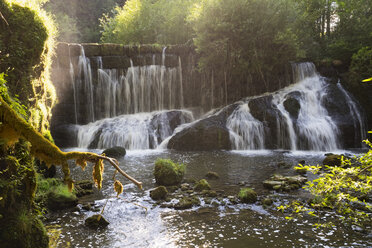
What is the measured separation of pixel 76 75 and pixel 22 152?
18.8m

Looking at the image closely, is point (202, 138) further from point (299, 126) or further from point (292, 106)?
point (292, 106)

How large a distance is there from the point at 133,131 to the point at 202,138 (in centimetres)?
515

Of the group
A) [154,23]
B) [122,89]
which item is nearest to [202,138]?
[122,89]

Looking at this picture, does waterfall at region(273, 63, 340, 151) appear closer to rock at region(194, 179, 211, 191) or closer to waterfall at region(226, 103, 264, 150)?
waterfall at region(226, 103, 264, 150)

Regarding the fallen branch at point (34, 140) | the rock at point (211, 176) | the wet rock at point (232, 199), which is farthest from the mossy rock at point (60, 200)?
the rock at point (211, 176)

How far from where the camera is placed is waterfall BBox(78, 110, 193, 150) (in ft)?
56.7

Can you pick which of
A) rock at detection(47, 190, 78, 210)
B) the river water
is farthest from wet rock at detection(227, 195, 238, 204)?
rock at detection(47, 190, 78, 210)

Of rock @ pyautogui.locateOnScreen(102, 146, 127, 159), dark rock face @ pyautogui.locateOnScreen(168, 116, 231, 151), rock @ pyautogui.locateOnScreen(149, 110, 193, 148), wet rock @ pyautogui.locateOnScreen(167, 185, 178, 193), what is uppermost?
rock @ pyautogui.locateOnScreen(149, 110, 193, 148)

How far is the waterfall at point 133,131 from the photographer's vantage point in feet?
56.7

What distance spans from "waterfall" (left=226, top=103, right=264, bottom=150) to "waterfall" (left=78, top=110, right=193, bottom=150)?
4378 mm

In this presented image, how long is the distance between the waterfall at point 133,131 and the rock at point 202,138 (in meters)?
1.75

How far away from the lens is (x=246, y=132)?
54.0 feet

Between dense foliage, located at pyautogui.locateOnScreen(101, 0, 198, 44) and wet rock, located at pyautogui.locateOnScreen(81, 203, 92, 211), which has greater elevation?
dense foliage, located at pyautogui.locateOnScreen(101, 0, 198, 44)

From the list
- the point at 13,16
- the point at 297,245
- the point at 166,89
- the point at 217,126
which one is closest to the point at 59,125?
the point at 166,89
